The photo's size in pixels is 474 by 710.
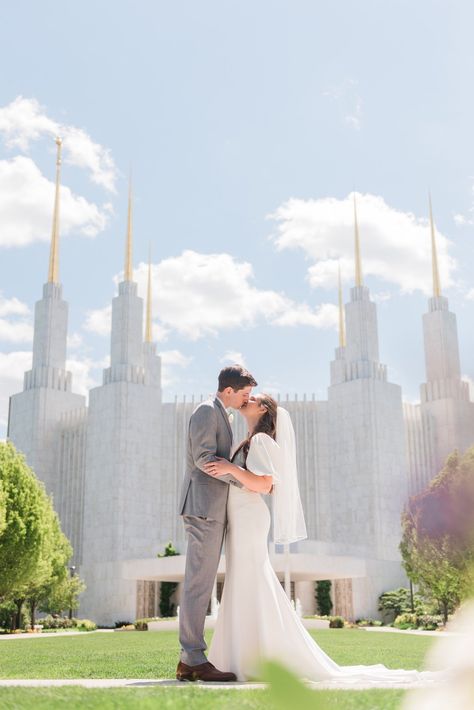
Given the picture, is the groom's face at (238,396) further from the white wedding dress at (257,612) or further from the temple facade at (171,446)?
the temple facade at (171,446)

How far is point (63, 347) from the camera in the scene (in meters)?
50.9

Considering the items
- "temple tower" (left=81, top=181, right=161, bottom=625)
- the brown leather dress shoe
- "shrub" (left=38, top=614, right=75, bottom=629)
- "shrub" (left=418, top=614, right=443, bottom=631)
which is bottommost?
"shrub" (left=38, top=614, right=75, bottom=629)

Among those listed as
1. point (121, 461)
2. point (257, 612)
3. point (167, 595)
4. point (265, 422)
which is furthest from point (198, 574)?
point (121, 461)

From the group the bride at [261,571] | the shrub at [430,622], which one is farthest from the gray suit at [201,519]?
the shrub at [430,622]

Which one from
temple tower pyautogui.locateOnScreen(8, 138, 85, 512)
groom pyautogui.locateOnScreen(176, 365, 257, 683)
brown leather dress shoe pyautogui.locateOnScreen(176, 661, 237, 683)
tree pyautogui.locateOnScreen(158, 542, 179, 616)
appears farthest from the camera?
temple tower pyautogui.locateOnScreen(8, 138, 85, 512)

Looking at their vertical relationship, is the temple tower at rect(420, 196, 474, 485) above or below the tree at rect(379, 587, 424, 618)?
above

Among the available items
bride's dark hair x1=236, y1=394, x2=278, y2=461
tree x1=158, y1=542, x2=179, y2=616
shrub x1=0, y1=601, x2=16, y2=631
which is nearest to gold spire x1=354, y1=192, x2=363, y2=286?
tree x1=158, y1=542, x2=179, y2=616

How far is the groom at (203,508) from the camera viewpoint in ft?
16.5

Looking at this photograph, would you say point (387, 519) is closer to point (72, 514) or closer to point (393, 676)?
point (72, 514)

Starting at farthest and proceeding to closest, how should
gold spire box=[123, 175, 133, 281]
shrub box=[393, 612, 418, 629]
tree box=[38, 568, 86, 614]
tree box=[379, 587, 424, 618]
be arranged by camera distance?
gold spire box=[123, 175, 133, 281] → tree box=[379, 587, 424, 618] → tree box=[38, 568, 86, 614] → shrub box=[393, 612, 418, 629]

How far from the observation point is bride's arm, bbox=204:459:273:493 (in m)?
5.09

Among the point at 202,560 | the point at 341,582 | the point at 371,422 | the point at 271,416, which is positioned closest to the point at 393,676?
the point at 202,560

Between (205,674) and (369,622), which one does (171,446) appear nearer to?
(369,622)

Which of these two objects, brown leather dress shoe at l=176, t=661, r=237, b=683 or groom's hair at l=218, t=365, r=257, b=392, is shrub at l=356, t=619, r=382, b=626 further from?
groom's hair at l=218, t=365, r=257, b=392
